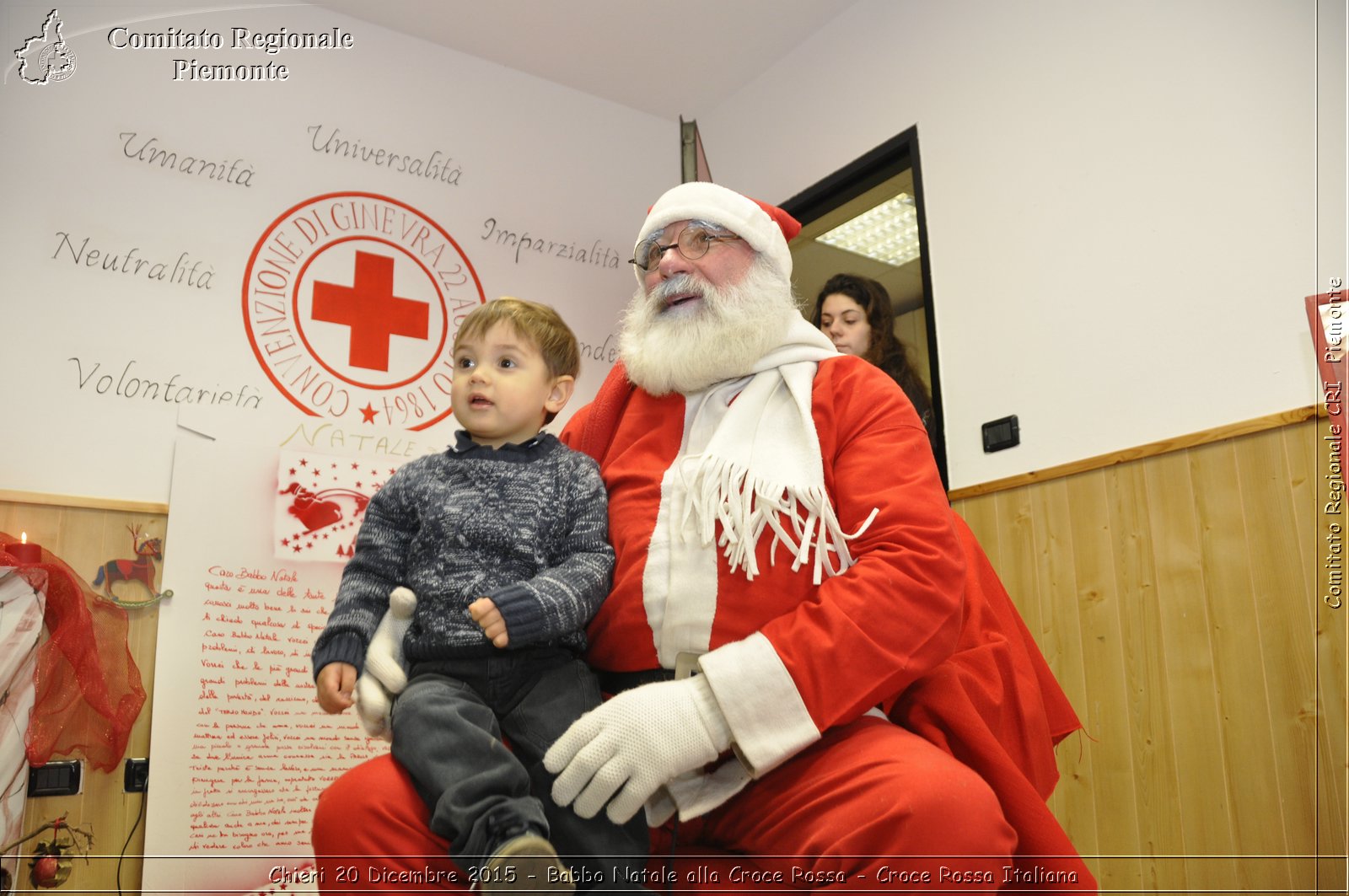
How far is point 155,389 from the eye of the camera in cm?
272

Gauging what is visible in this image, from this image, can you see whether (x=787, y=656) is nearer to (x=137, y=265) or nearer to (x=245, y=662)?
(x=245, y=662)

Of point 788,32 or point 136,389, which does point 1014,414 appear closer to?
point 788,32

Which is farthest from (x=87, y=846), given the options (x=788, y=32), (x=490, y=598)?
(x=788, y=32)

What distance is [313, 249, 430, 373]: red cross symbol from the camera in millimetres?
3059

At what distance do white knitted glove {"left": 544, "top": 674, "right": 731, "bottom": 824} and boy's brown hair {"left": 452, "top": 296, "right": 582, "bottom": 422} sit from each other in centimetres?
60

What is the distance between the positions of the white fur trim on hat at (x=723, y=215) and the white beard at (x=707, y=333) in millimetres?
56

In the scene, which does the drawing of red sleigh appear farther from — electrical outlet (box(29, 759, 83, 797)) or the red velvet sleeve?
the red velvet sleeve

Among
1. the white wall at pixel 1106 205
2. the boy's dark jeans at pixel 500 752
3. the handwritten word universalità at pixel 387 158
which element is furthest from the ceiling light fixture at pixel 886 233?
the boy's dark jeans at pixel 500 752

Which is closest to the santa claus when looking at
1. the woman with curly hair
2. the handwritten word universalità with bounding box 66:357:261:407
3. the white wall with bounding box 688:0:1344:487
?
the white wall with bounding box 688:0:1344:487

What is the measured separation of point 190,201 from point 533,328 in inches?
72.1

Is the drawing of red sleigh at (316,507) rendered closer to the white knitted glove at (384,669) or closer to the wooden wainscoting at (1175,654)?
the wooden wainscoting at (1175,654)

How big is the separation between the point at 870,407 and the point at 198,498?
6.48 ft

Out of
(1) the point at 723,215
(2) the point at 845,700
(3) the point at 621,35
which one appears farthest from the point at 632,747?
(3) the point at 621,35

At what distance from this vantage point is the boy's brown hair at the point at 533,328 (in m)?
1.57
